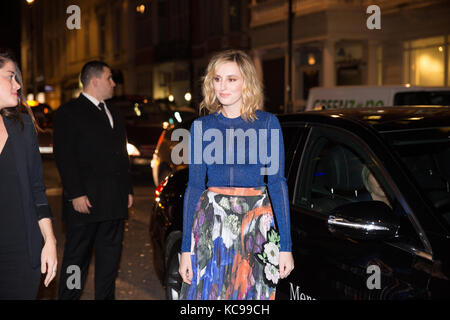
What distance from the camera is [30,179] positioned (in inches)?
114

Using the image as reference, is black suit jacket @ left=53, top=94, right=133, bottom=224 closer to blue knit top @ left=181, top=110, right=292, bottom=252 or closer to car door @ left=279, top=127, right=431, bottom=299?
car door @ left=279, top=127, right=431, bottom=299

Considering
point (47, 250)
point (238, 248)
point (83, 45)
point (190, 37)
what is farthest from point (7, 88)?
point (83, 45)

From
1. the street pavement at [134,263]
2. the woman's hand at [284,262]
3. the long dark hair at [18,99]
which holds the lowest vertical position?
the street pavement at [134,263]

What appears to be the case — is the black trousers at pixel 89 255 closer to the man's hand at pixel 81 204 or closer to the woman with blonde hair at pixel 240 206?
the man's hand at pixel 81 204

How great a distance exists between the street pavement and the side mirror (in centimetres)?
265

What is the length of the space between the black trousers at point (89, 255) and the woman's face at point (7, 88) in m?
2.12

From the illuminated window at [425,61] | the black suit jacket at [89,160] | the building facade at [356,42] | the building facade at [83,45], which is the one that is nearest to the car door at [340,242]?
the black suit jacket at [89,160]

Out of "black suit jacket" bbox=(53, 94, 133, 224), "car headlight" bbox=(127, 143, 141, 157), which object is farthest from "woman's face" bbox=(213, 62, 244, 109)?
"car headlight" bbox=(127, 143, 141, 157)

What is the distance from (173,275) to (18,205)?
73.4 inches

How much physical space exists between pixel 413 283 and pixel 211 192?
971 millimetres

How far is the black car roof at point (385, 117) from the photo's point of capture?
3457mm

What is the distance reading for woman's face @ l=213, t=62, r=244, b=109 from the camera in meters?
3.04

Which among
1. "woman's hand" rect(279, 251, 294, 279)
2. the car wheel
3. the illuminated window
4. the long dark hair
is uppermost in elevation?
the illuminated window

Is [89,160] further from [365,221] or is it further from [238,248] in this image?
[365,221]
